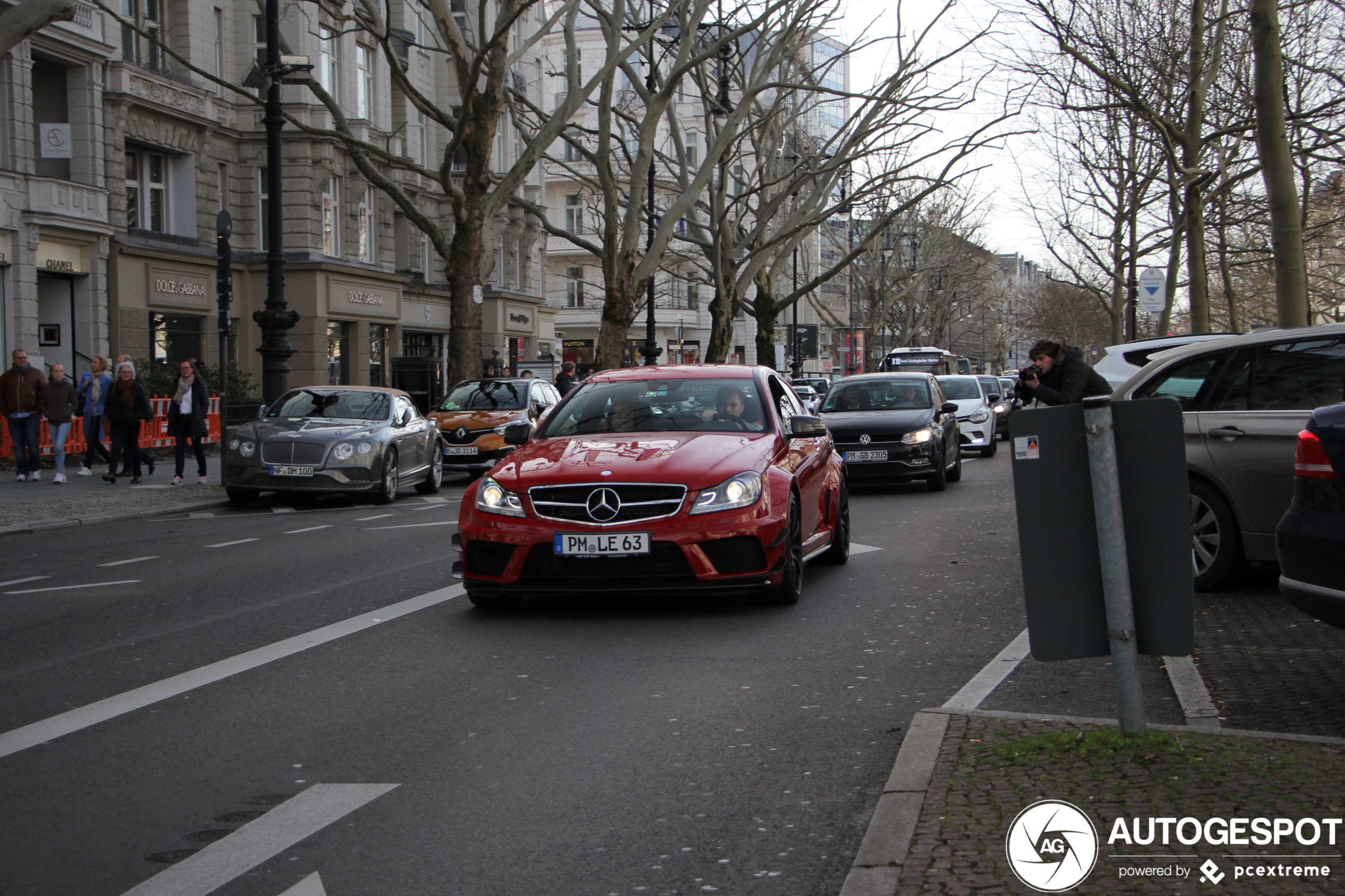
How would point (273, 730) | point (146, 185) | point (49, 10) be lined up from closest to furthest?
point (273, 730)
point (49, 10)
point (146, 185)

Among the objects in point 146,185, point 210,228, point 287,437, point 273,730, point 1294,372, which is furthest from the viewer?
point 210,228

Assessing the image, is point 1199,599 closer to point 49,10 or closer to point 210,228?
point 49,10

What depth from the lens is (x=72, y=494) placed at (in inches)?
740

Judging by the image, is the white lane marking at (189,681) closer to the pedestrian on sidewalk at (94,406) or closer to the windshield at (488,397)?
the windshield at (488,397)

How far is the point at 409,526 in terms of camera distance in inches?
587

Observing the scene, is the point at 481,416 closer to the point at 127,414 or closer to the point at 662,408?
the point at 127,414

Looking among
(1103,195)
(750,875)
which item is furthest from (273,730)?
(1103,195)

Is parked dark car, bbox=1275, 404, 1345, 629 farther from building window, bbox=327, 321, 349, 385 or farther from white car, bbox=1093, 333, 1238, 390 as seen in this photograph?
building window, bbox=327, 321, 349, 385

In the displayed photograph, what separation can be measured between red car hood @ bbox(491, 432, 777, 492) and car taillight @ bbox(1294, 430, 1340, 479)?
11.2 ft

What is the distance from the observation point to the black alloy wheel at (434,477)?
19984mm

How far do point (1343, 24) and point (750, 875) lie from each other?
2590 cm

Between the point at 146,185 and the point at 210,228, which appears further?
the point at 210,228

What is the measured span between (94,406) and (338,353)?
18.9 m

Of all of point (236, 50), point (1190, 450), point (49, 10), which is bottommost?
point (1190, 450)
